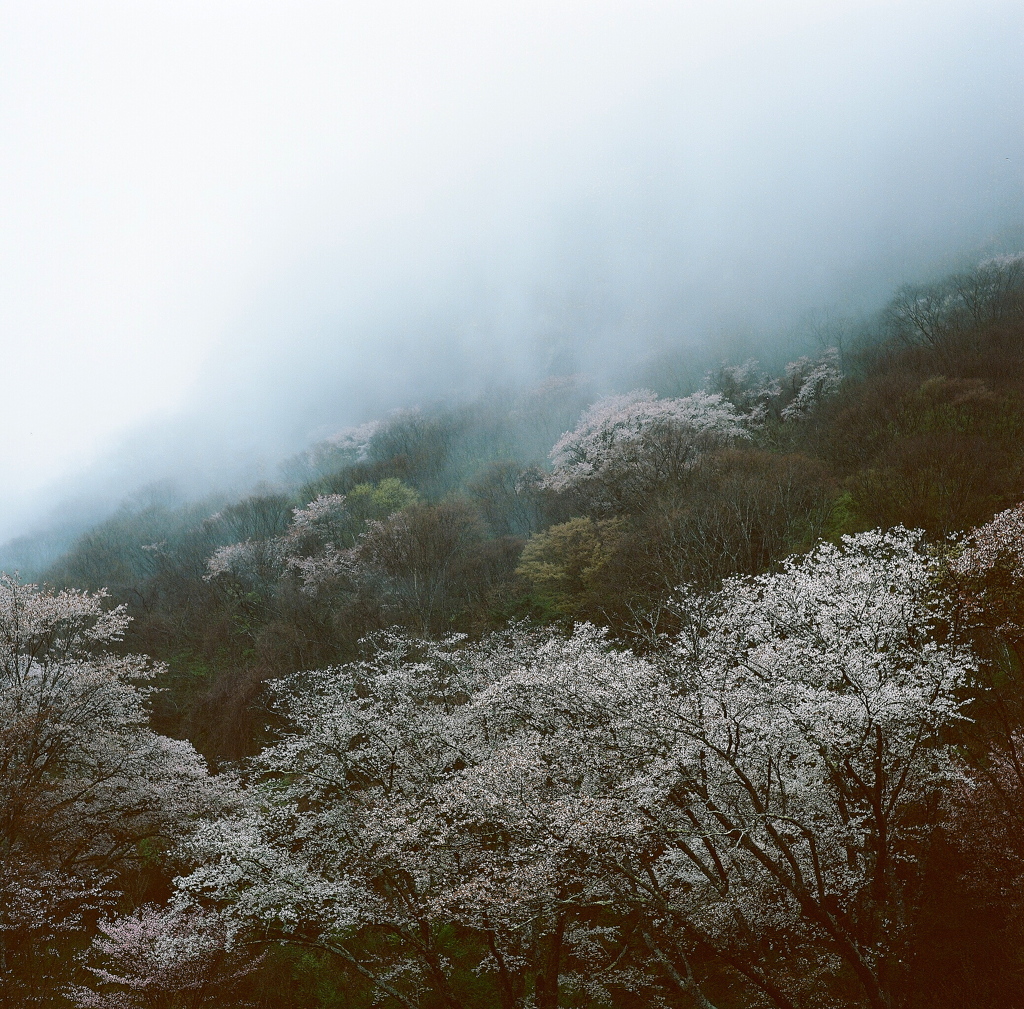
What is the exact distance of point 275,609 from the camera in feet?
145

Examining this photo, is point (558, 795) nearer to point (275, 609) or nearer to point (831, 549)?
point (831, 549)

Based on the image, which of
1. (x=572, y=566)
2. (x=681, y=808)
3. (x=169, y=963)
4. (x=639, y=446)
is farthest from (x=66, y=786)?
(x=639, y=446)

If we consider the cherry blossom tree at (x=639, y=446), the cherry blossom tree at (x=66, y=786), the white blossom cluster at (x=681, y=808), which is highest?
the cherry blossom tree at (x=639, y=446)

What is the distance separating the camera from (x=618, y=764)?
1297cm

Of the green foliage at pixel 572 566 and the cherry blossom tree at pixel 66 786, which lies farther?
the green foliage at pixel 572 566

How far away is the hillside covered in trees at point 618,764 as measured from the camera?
42.3ft

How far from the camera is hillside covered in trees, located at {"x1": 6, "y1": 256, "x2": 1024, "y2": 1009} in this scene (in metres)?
12.9

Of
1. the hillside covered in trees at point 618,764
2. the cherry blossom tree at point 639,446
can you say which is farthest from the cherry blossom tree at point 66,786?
the cherry blossom tree at point 639,446

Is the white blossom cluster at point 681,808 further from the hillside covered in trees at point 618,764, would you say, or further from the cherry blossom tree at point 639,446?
the cherry blossom tree at point 639,446

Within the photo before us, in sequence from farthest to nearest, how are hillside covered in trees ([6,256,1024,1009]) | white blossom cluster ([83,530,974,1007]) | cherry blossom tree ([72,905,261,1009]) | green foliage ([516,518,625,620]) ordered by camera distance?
green foliage ([516,518,625,620]) → cherry blossom tree ([72,905,261,1009]) → hillside covered in trees ([6,256,1024,1009]) → white blossom cluster ([83,530,974,1007])

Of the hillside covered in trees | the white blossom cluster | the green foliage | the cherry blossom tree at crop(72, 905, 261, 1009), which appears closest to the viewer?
the white blossom cluster

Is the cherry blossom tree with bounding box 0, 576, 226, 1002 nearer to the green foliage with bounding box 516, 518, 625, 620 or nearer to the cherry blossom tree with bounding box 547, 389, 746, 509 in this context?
the green foliage with bounding box 516, 518, 625, 620

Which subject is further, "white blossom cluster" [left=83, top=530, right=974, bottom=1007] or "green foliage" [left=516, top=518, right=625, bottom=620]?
"green foliage" [left=516, top=518, right=625, bottom=620]

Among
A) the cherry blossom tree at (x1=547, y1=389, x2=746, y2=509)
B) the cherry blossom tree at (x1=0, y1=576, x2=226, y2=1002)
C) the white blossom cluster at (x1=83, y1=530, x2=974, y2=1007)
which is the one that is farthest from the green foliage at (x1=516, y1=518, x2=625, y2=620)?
the cherry blossom tree at (x1=0, y1=576, x2=226, y2=1002)
